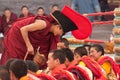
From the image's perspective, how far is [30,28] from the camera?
5.11 meters

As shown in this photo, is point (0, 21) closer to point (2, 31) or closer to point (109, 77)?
point (2, 31)

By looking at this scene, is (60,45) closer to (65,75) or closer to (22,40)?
(22,40)

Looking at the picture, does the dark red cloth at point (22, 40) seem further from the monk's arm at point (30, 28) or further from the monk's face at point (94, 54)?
the monk's face at point (94, 54)

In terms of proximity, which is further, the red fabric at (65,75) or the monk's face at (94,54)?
the monk's face at (94,54)

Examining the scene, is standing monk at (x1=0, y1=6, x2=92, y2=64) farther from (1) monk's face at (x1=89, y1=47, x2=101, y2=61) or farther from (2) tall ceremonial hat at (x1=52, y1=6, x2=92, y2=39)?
(1) monk's face at (x1=89, y1=47, x2=101, y2=61)

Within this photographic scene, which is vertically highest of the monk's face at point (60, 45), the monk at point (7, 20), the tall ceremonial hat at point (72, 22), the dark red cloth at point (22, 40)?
the tall ceremonial hat at point (72, 22)

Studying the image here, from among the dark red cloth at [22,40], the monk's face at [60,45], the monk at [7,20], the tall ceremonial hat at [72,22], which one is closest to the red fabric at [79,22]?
the tall ceremonial hat at [72,22]

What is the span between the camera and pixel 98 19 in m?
11.1

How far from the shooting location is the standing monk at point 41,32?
5.14 meters

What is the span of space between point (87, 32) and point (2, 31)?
470 cm

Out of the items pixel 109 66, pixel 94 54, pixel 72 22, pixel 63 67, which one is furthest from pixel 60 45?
pixel 63 67

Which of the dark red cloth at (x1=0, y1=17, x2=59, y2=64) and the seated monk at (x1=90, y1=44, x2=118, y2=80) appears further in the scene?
the seated monk at (x1=90, y1=44, x2=118, y2=80)

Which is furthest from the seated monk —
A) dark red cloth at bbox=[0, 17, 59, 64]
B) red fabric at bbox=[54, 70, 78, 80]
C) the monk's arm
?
red fabric at bbox=[54, 70, 78, 80]

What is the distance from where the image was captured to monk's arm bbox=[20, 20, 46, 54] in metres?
5.11
